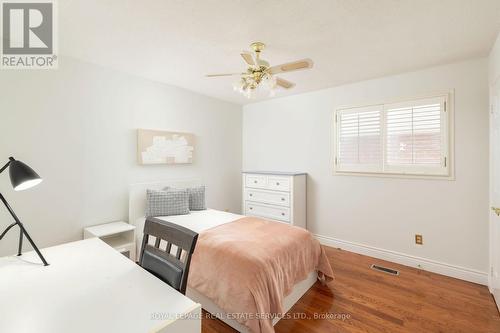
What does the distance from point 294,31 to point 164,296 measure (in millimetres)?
2158

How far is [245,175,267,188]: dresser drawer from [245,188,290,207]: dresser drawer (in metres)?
0.09

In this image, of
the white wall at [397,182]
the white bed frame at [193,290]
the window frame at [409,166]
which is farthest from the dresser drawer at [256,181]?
the window frame at [409,166]

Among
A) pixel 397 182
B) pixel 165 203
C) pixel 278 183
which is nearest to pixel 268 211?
pixel 278 183

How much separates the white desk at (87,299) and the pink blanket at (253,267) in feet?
2.49

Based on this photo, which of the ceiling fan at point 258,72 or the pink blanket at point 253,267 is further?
the ceiling fan at point 258,72

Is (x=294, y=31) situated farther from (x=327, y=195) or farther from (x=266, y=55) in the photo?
(x=327, y=195)

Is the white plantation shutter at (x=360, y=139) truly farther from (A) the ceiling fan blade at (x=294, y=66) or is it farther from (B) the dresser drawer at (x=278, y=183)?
(A) the ceiling fan blade at (x=294, y=66)

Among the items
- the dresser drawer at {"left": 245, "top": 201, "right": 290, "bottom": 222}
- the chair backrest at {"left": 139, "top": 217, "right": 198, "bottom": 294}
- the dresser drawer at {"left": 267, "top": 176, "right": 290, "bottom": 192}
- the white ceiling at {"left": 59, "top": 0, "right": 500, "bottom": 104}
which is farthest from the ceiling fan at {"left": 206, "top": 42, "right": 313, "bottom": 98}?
the dresser drawer at {"left": 245, "top": 201, "right": 290, "bottom": 222}

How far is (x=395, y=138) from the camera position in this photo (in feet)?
9.87

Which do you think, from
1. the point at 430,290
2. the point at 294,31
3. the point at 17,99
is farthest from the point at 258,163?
the point at 17,99

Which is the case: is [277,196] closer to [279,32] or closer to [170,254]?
[279,32]

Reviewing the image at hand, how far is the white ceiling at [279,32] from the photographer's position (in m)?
1.70

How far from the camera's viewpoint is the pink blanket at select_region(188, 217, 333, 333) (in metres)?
1.67

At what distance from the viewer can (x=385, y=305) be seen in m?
2.14
